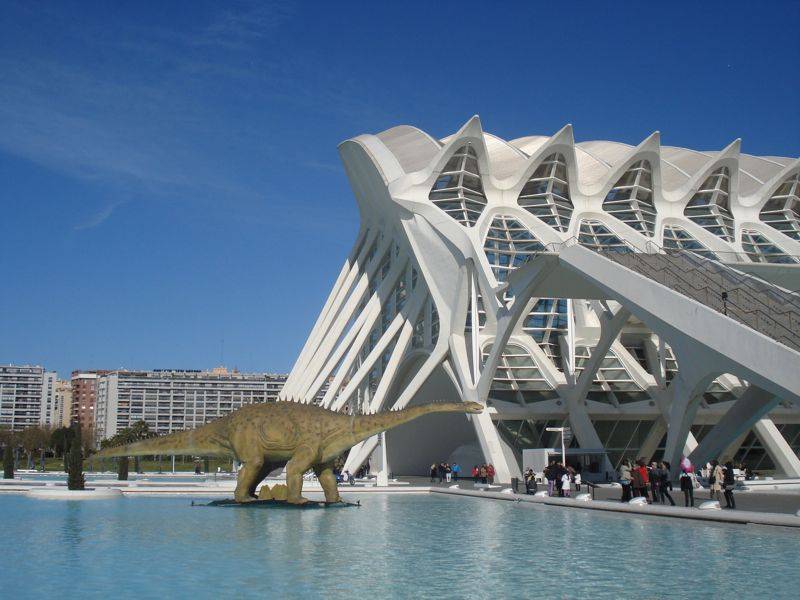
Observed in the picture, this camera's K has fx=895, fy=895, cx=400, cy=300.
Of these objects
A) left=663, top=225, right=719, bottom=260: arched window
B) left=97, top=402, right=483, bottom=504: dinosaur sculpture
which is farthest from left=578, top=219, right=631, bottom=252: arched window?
left=97, top=402, right=483, bottom=504: dinosaur sculpture

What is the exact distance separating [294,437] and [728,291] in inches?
477

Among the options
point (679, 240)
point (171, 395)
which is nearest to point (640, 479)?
point (679, 240)

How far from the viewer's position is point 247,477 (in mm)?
21641

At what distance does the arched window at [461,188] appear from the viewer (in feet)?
141

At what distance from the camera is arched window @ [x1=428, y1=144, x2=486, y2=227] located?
141 ft

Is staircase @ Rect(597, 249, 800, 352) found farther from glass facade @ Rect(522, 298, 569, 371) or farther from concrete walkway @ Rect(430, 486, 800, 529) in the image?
glass facade @ Rect(522, 298, 569, 371)

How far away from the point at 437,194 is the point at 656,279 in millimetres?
20278

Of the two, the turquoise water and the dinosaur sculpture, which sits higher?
the dinosaur sculpture

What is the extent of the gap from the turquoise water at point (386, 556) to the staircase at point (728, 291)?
19.6 feet

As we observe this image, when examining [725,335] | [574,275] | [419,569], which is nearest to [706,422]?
[574,275]

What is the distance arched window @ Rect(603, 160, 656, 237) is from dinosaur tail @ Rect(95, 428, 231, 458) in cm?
2922

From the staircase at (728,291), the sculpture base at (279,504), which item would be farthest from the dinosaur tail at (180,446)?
the staircase at (728,291)

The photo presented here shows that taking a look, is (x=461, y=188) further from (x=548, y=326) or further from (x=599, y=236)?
(x=548, y=326)

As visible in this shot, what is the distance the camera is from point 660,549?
13.9m
